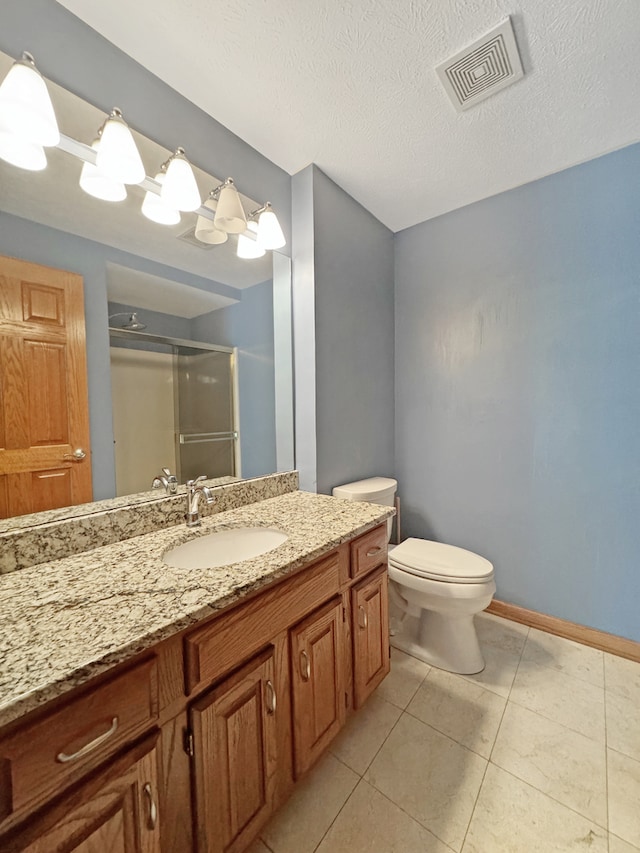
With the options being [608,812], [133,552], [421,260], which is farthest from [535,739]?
[421,260]

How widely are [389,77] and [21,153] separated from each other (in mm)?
1208

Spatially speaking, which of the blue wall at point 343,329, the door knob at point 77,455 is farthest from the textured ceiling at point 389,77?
the door knob at point 77,455

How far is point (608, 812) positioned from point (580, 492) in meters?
1.15

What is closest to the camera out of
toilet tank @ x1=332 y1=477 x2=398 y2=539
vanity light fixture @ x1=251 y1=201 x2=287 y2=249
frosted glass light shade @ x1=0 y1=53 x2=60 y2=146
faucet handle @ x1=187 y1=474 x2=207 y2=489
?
frosted glass light shade @ x1=0 y1=53 x2=60 y2=146

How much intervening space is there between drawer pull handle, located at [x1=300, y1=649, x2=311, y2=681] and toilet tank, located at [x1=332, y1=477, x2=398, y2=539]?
0.75 meters

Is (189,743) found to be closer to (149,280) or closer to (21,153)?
(149,280)

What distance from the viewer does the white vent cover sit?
1053 mm

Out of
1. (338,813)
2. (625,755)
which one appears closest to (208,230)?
(338,813)

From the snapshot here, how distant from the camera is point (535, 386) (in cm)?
174

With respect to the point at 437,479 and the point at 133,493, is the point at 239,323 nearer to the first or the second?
the point at 133,493

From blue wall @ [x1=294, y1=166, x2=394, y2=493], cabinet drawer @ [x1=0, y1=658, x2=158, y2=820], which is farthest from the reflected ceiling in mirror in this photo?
cabinet drawer @ [x1=0, y1=658, x2=158, y2=820]

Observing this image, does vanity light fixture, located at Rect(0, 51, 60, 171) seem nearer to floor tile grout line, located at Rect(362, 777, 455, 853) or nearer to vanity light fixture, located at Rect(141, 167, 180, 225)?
vanity light fixture, located at Rect(141, 167, 180, 225)

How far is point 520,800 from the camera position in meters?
0.99

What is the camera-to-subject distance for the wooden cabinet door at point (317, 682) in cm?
90
